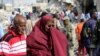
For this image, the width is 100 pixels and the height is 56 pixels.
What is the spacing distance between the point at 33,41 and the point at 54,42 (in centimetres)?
34

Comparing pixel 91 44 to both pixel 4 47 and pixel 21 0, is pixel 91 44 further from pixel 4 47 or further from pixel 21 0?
pixel 21 0

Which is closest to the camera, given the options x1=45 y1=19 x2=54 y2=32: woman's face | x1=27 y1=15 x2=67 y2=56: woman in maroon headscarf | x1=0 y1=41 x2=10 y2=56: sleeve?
x1=0 y1=41 x2=10 y2=56: sleeve

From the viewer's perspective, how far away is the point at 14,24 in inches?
261

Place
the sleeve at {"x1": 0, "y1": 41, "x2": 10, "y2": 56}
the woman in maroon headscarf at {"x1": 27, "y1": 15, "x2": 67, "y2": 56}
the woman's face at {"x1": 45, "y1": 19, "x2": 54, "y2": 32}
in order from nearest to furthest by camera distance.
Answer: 1. the sleeve at {"x1": 0, "y1": 41, "x2": 10, "y2": 56}
2. the woman's face at {"x1": 45, "y1": 19, "x2": 54, "y2": 32}
3. the woman in maroon headscarf at {"x1": 27, "y1": 15, "x2": 67, "y2": 56}

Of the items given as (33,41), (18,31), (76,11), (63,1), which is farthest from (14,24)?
(63,1)

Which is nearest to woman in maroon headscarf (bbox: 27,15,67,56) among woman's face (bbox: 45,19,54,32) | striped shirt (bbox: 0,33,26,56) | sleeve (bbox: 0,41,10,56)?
woman's face (bbox: 45,19,54,32)

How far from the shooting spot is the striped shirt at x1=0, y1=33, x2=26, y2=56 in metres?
6.43

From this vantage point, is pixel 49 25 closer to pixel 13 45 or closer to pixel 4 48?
pixel 13 45

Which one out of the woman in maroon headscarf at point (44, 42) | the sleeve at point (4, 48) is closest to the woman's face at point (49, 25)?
the woman in maroon headscarf at point (44, 42)

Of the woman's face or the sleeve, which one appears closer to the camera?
the sleeve

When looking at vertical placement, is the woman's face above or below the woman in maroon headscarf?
above

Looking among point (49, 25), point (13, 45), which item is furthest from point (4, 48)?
point (49, 25)

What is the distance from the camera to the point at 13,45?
651cm

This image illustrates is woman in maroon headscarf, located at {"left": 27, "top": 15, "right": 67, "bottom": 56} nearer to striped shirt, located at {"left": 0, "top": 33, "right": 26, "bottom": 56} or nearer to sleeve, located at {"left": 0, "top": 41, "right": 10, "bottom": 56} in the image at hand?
striped shirt, located at {"left": 0, "top": 33, "right": 26, "bottom": 56}
